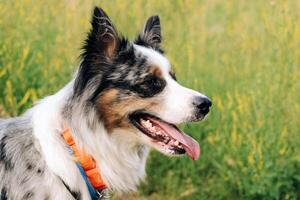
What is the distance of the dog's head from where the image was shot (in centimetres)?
438

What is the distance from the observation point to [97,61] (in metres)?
4.43

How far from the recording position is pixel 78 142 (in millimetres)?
4383

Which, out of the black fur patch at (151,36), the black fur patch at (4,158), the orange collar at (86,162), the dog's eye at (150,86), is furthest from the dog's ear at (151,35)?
the black fur patch at (4,158)

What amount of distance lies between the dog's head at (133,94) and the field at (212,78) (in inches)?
62.3

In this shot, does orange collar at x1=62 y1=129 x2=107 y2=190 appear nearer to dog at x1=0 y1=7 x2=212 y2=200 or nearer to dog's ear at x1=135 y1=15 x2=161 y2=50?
dog at x1=0 y1=7 x2=212 y2=200

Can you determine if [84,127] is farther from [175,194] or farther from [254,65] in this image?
[254,65]

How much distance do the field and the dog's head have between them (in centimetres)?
158

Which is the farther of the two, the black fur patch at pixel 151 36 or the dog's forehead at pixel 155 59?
the black fur patch at pixel 151 36

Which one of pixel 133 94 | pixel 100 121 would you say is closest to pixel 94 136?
pixel 100 121

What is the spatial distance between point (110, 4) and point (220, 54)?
1.27 m

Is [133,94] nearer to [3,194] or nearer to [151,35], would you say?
[151,35]

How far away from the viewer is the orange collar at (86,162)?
434 cm

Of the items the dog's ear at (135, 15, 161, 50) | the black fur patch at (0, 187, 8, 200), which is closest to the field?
the dog's ear at (135, 15, 161, 50)

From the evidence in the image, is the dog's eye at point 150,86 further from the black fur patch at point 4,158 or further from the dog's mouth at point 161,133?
the black fur patch at point 4,158
